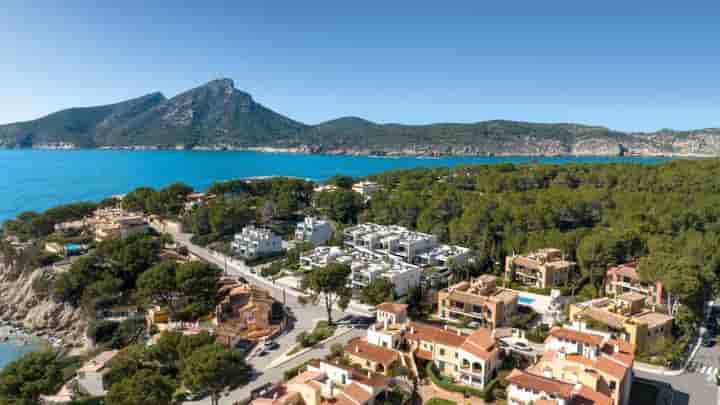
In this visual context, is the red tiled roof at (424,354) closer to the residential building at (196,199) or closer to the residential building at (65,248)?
the residential building at (65,248)

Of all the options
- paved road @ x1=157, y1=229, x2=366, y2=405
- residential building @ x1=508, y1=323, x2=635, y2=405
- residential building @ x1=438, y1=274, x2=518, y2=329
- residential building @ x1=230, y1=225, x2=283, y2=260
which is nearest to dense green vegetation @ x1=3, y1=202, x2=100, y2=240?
→ paved road @ x1=157, y1=229, x2=366, y2=405

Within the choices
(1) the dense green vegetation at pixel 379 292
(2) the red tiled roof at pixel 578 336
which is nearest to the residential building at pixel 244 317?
(1) the dense green vegetation at pixel 379 292

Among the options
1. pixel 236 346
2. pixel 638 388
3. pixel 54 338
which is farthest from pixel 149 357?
pixel 638 388

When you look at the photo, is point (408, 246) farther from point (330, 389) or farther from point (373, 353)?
point (330, 389)

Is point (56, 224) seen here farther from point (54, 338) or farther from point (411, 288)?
point (411, 288)

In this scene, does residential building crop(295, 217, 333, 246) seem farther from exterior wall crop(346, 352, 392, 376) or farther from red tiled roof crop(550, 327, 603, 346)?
red tiled roof crop(550, 327, 603, 346)

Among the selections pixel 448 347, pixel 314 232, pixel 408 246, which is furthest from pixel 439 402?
pixel 314 232
